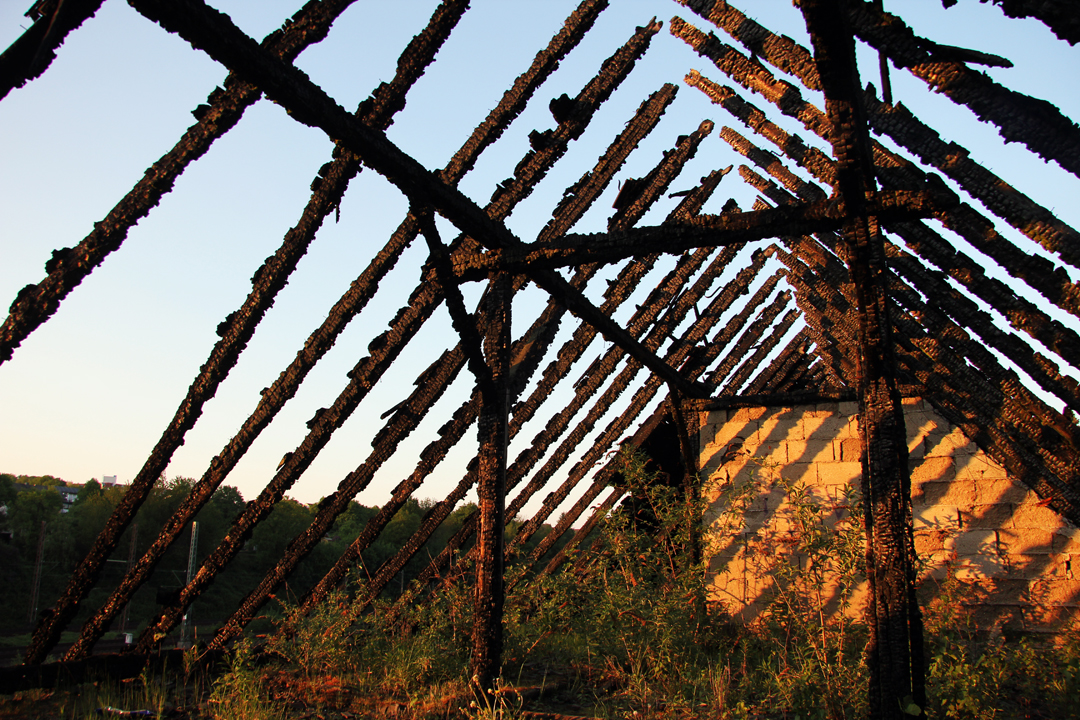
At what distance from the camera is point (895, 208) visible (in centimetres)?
323

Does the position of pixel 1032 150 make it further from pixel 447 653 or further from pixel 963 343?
pixel 447 653

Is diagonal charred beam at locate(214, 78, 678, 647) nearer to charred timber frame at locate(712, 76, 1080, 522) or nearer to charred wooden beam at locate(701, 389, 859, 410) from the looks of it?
charred timber frame at locate(712, 76, 1080, 522)

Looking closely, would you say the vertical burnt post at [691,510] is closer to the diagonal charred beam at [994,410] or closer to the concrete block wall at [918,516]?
the concrete block wall at [918,516]

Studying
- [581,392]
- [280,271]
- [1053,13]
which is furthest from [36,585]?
[1053,13]

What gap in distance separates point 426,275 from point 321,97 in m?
2.35

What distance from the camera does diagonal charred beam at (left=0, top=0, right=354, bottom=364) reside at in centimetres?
394

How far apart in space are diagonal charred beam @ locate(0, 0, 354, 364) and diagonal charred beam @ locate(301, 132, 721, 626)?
2867 mm

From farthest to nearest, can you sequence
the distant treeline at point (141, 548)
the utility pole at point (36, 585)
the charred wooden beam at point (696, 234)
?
the distant treeline at point (141, 548)
the utility pole at point (36, 585)
the charred wooden beam at point (696, 234)

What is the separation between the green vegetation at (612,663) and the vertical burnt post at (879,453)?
2.61ft

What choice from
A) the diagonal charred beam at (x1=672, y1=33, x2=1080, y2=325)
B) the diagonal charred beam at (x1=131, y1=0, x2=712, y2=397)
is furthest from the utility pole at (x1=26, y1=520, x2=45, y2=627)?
the diagonal charred beam at (x1=672, y1=33, x2=1080, y2=325)

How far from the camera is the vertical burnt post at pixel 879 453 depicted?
9.96 feet

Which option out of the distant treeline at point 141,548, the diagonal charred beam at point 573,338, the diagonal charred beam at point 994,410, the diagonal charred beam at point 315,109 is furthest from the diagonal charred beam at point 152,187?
the distant treeline at point 141,548

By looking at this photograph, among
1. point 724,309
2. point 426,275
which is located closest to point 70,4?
point 426,275

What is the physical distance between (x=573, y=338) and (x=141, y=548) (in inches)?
1490
